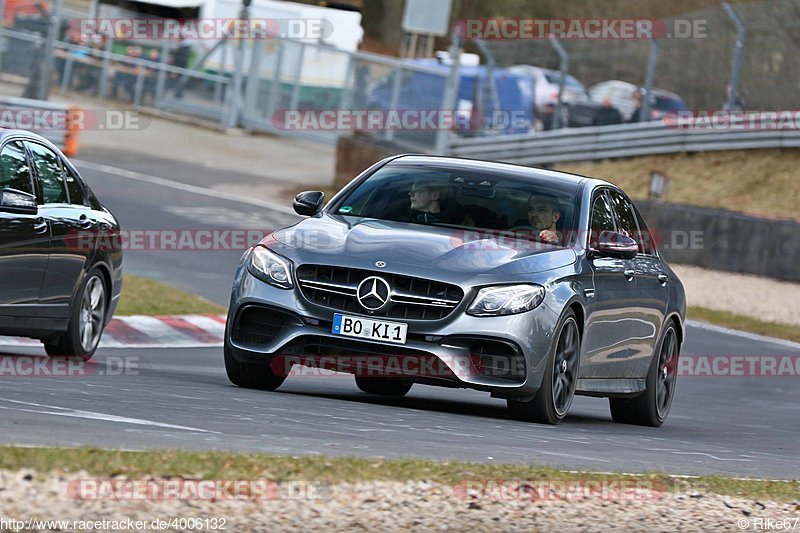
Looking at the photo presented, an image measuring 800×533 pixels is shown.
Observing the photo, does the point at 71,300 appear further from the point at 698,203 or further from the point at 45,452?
the point at 698,203

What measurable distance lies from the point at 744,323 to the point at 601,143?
35.4 ft

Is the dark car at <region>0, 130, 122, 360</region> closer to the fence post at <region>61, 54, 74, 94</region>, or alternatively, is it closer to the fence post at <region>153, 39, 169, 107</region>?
the fence post at <region>153, 39, 169, 107</region>

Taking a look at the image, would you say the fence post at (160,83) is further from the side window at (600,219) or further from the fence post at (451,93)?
the side window at (600,219)

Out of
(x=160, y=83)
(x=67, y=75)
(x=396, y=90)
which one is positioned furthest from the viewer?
(x=67, y=75)

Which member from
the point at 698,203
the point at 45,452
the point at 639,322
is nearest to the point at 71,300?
the point at 639,322

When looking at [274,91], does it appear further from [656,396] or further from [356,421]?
[356,421]

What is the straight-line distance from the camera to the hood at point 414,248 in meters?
9.18

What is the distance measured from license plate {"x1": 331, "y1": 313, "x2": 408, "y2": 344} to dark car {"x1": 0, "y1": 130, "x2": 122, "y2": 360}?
94.2 inches

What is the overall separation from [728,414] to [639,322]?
8.73 ft

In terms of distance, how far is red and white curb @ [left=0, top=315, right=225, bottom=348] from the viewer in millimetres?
14430

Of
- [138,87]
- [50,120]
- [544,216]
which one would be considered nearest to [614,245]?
[544,216]

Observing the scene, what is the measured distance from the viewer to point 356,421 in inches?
332

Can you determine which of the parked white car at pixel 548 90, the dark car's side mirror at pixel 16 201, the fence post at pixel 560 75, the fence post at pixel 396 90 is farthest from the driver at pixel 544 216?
the fence post at pixel 396 90

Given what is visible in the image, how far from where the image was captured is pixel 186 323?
1575 centimetres
